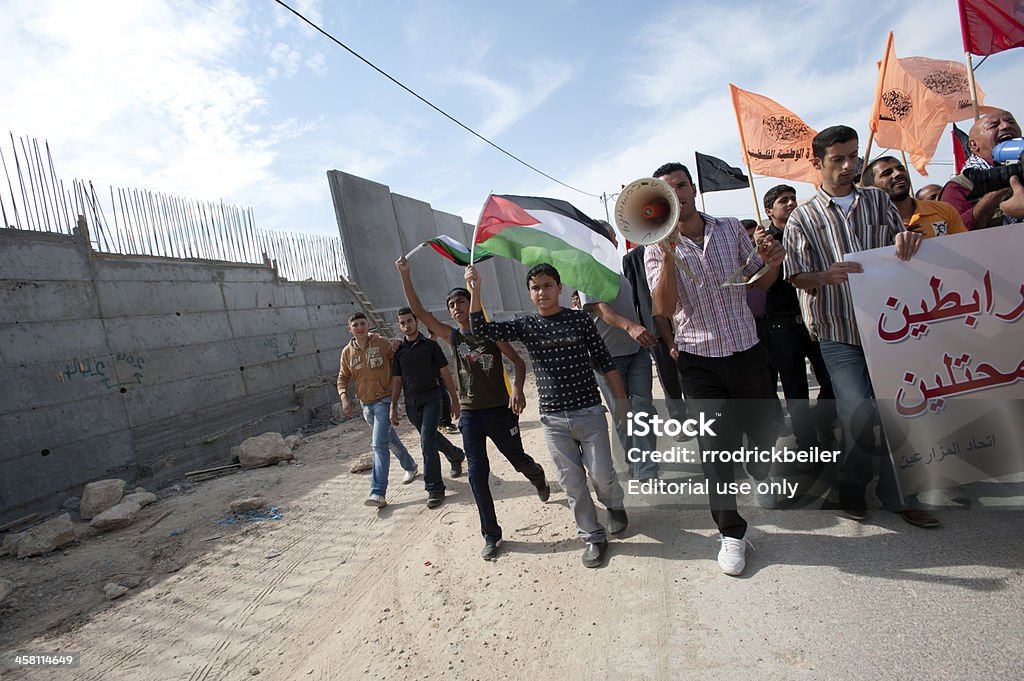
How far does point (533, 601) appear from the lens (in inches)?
118

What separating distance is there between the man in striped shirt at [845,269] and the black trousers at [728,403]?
470 mm

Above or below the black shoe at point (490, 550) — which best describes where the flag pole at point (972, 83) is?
above

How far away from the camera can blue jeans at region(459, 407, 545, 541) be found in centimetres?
377

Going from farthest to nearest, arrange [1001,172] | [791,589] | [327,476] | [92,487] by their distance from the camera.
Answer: [327,476] < [92,487] < [1001,172] < [791,589]

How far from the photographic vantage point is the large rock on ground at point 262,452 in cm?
749

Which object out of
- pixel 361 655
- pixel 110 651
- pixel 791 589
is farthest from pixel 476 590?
pixel 110 651

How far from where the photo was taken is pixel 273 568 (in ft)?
13.9

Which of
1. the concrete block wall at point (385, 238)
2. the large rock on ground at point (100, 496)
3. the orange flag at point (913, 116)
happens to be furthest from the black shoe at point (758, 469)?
the concrete block wall at point (385, 238)

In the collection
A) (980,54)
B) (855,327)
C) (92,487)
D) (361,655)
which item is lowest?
(361,655)

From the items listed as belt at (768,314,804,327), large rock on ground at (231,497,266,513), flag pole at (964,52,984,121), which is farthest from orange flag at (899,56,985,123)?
→ large rock on ground at (231,497,266,513)

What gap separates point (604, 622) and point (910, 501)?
198 cm

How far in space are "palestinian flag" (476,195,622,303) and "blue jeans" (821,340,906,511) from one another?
1442 millimetres

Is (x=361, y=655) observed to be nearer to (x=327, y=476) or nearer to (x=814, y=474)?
(x=814, y=474)

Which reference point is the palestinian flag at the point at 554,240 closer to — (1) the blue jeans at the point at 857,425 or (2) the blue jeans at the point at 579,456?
(2) the blue jeans at the point at 579,456
